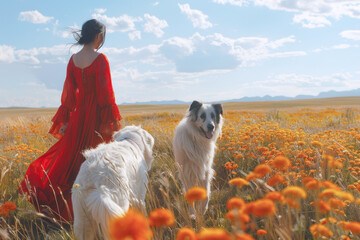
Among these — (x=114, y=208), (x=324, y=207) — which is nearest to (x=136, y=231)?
(x=324, y=207)

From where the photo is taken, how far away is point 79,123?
4.58 metres

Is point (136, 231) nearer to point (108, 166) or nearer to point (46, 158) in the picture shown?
point (108, 166)

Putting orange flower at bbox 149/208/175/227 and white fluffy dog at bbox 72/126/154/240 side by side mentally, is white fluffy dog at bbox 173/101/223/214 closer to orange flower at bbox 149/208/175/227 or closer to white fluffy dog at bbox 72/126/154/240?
white fluffy dog at bbox 72/126/154/240

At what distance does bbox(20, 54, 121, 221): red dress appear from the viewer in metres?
4.37

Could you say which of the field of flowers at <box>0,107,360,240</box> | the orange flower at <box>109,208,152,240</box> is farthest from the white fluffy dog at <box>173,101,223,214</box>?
the orange flower at <box>109,208,152,240</box>

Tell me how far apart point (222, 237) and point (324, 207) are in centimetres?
73

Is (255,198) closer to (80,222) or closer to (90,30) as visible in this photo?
(80,222)

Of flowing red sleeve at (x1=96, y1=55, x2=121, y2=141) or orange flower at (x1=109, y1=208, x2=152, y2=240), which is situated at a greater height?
flowing red sleeve at (x1=96, y1=55, x2=121, y2=141)

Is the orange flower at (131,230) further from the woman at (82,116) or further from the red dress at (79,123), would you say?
the red dress at (79,123)

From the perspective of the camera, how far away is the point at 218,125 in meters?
4.88

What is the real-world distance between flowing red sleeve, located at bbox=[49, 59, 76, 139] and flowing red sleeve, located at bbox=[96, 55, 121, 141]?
21.2 inches

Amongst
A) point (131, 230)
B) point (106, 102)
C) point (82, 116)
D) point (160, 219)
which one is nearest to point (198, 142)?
point (106, 102)

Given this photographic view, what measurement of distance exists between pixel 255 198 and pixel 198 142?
1.51 meters

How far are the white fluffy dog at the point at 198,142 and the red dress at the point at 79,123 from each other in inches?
44.6
